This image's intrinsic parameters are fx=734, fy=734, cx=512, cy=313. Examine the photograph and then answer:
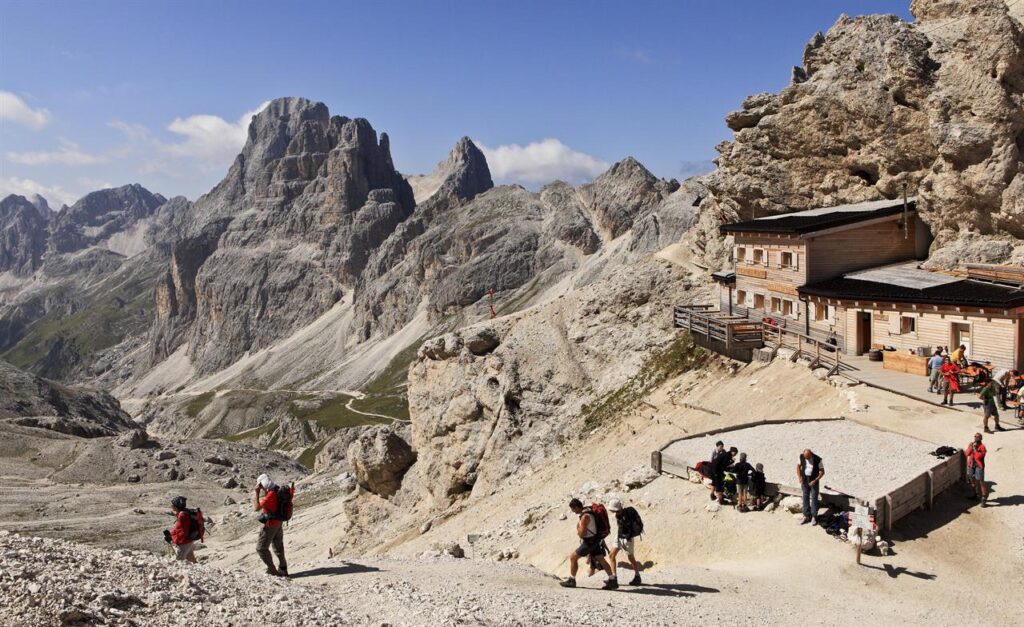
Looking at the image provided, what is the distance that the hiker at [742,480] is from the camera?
2167cm

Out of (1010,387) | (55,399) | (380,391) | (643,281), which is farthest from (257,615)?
(380,391)

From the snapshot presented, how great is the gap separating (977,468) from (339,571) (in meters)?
17.9

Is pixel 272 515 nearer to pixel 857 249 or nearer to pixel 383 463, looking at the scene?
pixel 857 249

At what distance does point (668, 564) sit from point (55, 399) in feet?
466

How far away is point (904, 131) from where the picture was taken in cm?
4381

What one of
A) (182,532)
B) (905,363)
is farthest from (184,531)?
(905,363)

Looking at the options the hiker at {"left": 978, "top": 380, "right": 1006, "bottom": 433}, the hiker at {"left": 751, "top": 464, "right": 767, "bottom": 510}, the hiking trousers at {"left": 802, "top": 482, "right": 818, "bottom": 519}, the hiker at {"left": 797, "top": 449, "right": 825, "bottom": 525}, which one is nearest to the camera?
the hiker at {"left": 797, "top": 449, "right": 825, "bottom": 525}

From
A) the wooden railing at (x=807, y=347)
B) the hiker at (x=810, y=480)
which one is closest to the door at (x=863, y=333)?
the wooden railing at (x=807, y=347)

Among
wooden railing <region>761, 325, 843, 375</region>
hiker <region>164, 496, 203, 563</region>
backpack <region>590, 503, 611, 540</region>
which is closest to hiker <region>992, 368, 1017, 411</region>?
wooden railing <region>761, 325, 843, 375</region>

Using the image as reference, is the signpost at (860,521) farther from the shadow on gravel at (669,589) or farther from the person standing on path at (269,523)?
the person standing on path at (269,523)

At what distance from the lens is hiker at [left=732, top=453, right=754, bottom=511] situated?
21.7m

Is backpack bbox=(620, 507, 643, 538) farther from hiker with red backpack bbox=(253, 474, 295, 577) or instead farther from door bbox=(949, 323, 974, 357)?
door bbox=(949, 323, 974, 357)

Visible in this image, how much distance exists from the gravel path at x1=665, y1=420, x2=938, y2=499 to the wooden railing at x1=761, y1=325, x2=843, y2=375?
624 centimetres

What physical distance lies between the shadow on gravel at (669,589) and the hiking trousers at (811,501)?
14.8ft
